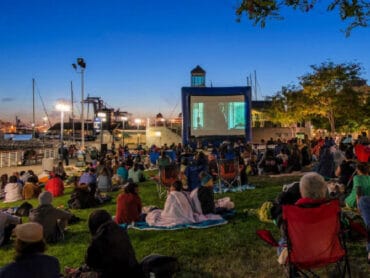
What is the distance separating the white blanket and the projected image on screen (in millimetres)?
16077

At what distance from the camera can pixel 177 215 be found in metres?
6.85

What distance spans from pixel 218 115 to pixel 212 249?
17.9 m

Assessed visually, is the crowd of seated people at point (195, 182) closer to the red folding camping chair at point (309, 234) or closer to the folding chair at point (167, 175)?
the folding chair at point (167, 175)

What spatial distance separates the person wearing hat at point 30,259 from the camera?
2.93m

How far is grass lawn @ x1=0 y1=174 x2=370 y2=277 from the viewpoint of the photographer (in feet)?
14.9

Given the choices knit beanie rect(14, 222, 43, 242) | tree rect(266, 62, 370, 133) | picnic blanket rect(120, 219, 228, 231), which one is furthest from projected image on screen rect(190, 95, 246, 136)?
knit beanie rect(14, 222, 43, 242)

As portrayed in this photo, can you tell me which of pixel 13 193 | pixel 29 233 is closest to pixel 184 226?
pixel 29 233

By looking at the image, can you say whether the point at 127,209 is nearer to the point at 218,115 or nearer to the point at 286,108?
the point at 218,115

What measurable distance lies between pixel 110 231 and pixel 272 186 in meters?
7.64

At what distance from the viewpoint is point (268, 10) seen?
407 centimetres

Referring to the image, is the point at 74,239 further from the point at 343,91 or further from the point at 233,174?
the point at 343,91

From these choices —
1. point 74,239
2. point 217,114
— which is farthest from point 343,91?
point 74,239

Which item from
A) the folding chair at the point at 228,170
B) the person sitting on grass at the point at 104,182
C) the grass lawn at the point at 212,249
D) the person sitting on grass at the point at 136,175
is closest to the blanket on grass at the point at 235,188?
the folding chair at the point at 228,170

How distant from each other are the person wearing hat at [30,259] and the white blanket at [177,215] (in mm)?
3754
